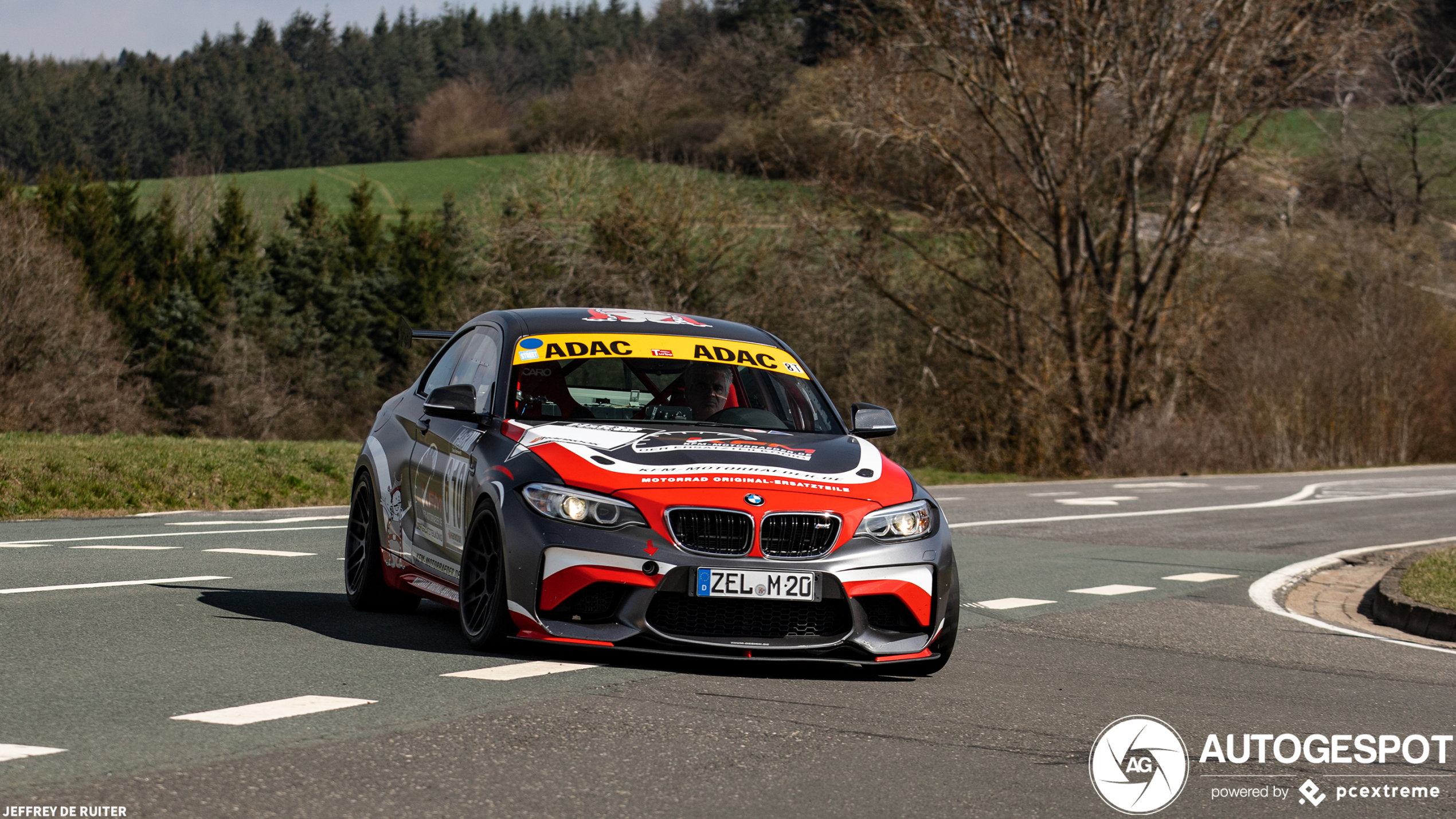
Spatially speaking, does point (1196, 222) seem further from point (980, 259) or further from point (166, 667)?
point (166, 667)

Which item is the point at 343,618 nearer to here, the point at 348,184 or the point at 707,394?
the point at 707,394

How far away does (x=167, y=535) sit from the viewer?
13570 mm

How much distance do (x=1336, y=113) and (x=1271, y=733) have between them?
63.2 m

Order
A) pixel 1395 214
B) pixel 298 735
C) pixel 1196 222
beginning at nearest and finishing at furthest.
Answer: pixel 298 735
pixel 1196 222
pixel 1395 214

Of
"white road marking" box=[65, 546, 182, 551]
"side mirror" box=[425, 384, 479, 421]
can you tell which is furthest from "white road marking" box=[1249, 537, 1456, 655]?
"white road marking" box=[65, 546, 182, 551]

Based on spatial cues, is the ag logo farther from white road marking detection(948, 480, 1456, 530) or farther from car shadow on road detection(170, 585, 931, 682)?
white road marking detection(948, 480, 1456, 530)

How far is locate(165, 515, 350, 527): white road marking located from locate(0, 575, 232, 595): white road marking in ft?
12.5

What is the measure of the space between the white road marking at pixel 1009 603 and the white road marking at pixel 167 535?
6345mm

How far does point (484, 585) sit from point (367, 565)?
1.84 m

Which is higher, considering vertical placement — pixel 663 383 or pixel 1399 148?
pixel 1399 148

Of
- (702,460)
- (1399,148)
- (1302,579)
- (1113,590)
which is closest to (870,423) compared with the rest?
(702,460)

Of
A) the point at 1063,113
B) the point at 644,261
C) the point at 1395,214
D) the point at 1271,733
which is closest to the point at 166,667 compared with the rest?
the point at 1271,733

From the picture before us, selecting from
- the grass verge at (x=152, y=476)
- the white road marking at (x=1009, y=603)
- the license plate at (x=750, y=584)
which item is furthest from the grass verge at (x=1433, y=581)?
the grass verge at (x=152, y=476)

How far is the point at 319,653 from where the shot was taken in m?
7.38
